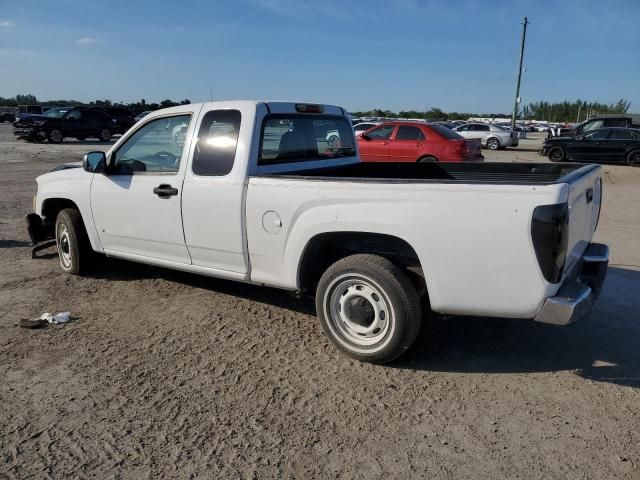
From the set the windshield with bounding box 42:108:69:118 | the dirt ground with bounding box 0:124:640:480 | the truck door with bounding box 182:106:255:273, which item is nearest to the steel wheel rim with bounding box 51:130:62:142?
the windshield with bounding box 42:108:69:118

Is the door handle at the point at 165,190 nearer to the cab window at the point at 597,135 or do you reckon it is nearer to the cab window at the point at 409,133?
the cab window at the point at 409,133

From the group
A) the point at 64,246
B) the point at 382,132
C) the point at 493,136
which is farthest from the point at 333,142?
the point at 493,136

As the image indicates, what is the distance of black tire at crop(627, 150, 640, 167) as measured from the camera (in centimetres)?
1939

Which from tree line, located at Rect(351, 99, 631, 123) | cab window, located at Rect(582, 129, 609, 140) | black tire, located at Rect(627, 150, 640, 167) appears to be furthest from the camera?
tree line, located at Rect(351, 99, 631, 123)

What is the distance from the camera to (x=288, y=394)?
3381 mm

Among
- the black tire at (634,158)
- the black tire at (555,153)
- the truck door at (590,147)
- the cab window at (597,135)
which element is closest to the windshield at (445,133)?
the black tire at (555,153)

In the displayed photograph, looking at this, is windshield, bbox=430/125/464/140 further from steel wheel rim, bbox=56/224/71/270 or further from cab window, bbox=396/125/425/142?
steel wheel rim, bbox=56/224/71/270

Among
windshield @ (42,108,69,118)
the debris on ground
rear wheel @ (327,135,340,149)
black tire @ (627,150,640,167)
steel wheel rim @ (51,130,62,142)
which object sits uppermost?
windshield @ (42,108,69,118)

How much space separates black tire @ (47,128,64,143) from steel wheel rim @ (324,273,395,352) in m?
27.0

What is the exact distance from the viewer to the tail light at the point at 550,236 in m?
2.98

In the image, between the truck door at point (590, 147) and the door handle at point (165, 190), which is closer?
the door handle at point (165, 190)

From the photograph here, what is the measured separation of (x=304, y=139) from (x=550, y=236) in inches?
99.0

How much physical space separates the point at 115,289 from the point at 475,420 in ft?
12.3

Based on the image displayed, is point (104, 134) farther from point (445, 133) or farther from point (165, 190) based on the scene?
point (165, 190)
